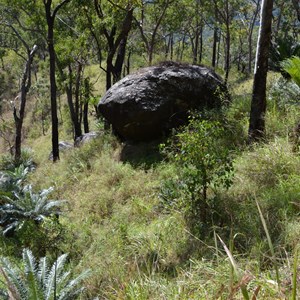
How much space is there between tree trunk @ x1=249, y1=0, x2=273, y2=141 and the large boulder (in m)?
2.24

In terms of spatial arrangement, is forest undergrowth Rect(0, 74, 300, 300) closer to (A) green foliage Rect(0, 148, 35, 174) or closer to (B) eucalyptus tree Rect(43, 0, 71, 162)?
(B) eucalyptus tree Rect(43, 0, 71, 162)

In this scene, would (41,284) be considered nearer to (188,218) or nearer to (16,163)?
(188,218)

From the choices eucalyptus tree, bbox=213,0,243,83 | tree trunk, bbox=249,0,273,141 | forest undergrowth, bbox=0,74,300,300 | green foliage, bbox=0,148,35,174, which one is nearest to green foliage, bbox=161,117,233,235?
forest undergrowth, bbox=0,74,300,300

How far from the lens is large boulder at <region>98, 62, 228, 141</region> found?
9656 mm

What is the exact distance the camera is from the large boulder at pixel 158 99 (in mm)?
9656

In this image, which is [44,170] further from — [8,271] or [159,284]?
[159,284]

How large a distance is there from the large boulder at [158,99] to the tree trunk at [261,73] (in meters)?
2.24

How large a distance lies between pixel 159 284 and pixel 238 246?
127cm

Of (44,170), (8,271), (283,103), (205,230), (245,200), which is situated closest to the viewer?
(8,271)

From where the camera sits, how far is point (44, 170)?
12.4m

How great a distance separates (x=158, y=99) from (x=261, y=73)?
10.4 ft

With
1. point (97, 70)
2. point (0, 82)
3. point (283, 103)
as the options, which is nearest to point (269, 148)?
point (283, 103)

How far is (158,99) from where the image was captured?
31.7ft

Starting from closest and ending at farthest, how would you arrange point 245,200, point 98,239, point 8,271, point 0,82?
point 8,271, point 245,200, point 98,239, point 0,82
